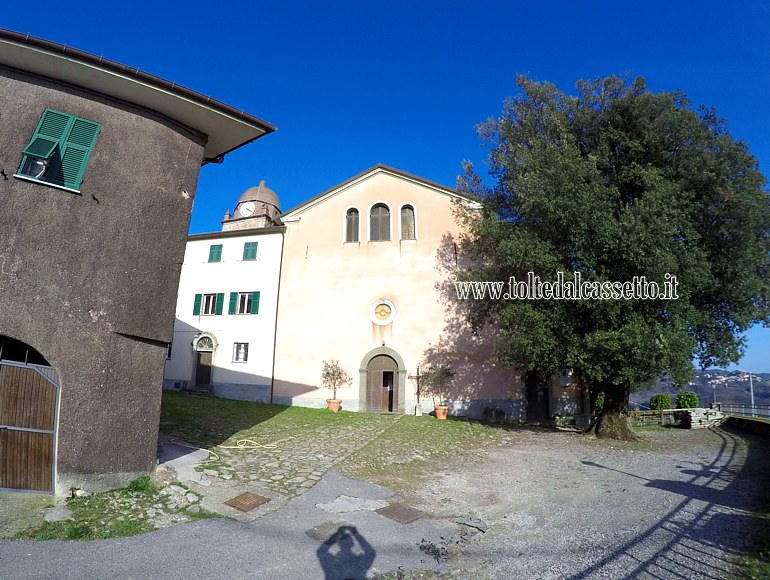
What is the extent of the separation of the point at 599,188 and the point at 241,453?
1269 centimetres

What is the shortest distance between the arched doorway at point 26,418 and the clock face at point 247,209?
29.3 metres

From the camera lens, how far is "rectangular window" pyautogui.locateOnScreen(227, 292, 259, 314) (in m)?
23.5

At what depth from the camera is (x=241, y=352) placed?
2331cm

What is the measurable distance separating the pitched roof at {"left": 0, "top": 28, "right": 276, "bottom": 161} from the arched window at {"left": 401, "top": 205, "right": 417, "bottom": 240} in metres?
A: 14.2

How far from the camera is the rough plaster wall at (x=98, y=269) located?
621cm

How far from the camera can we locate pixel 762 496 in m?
7.62

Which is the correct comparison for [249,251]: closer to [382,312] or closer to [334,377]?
[382,312]

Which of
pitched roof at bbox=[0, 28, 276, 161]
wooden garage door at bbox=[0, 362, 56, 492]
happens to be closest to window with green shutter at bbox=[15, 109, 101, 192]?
pitched roof at bbox=[0, 28, 276, 161]

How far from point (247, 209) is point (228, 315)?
1336 centimetres

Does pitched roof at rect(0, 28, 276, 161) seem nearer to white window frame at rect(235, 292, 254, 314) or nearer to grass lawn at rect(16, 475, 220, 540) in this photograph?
grass lawn at rect(16, 475, 220, 540)

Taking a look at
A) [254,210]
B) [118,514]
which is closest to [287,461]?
[118,514]

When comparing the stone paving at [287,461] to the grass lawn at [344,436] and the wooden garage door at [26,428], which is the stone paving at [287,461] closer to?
the grass lawn at [344,436]

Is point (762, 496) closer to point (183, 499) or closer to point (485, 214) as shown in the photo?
point (183, 499)

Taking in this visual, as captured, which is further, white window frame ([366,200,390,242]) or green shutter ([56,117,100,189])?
white window frame ([366,200,390,242])
